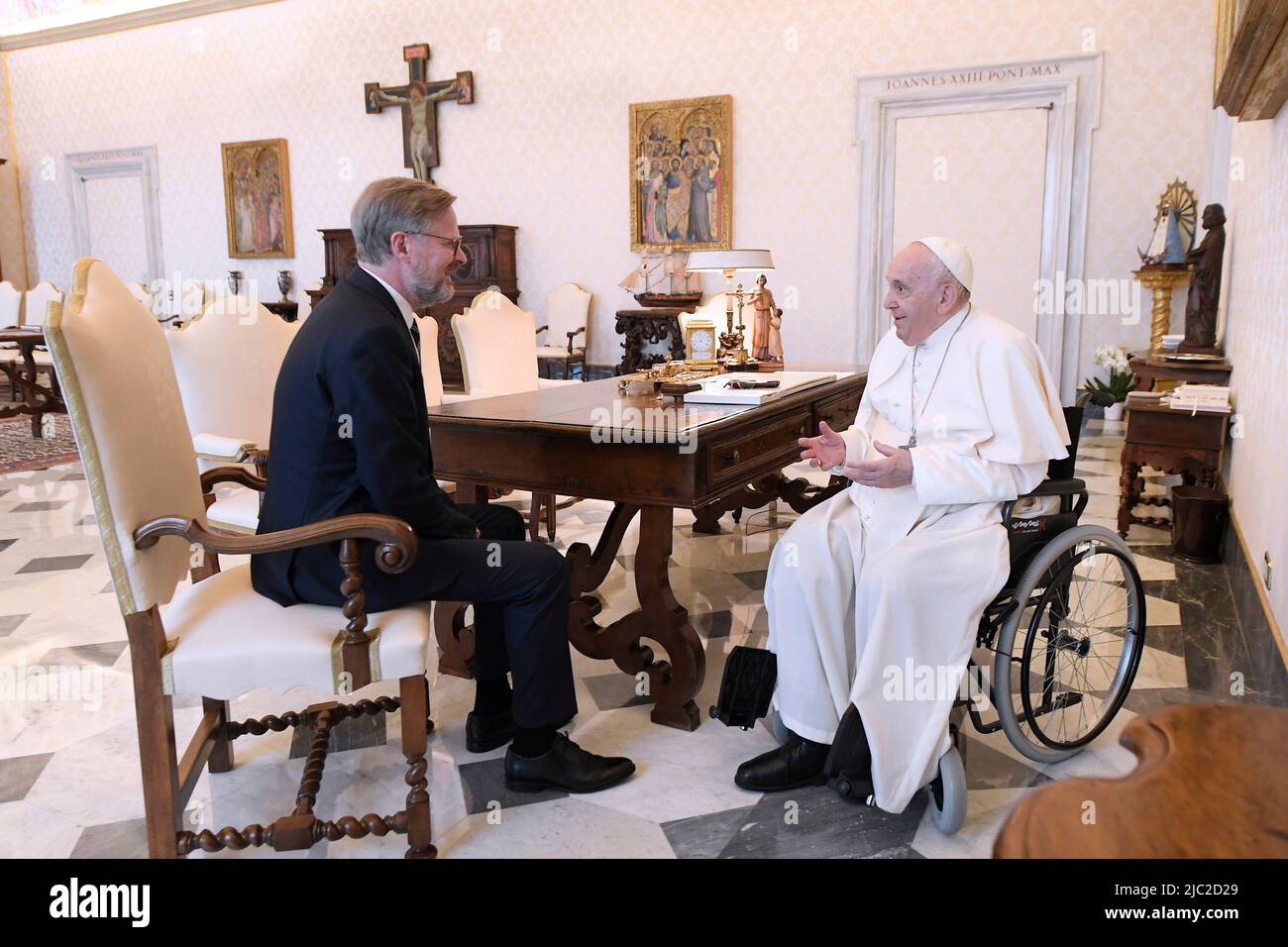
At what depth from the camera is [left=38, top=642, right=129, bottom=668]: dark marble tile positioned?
3.60 meters

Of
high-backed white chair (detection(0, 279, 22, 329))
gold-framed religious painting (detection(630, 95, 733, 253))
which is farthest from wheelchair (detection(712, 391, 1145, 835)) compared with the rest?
high-backed white chair (detection(0, 279, 22, 329))

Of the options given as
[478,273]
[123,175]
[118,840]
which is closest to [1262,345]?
[118,840]

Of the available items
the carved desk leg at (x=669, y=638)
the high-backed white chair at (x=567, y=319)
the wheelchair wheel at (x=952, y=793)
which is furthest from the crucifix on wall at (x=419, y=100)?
the wheelchair wheel at (x=952, y=793)

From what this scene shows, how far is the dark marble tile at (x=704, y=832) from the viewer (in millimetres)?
2352

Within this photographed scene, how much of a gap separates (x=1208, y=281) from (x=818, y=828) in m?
5.15

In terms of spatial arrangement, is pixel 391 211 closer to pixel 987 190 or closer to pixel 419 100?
pixel 987 190

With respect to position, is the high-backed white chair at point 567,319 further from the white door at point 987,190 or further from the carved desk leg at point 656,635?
the carved desk leg at point 656,635

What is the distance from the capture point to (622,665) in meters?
3.19

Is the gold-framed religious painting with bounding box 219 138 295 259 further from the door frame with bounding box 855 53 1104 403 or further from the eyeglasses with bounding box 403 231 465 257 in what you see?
the eyeglasses with bounding box 403 231 465 257

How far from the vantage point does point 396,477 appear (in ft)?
7.57

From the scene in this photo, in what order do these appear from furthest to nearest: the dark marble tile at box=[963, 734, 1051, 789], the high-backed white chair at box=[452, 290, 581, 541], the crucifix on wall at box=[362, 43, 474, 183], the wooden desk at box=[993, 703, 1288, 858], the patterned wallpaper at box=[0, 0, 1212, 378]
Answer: the crucifix on wall at box=[362, 43, 474, 183], the patterned wallpaper at box=[0, 0, 1212, 378], the high-backed white chair at box=[452, 290, 581, 541], the dark marble tile at box=[963, 734, 1051, 789], the wooden desk at box=[993, 703, 1288, 858]

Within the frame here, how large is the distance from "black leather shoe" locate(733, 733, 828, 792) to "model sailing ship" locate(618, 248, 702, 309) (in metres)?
7.58

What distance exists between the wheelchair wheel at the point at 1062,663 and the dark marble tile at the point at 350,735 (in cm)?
182
